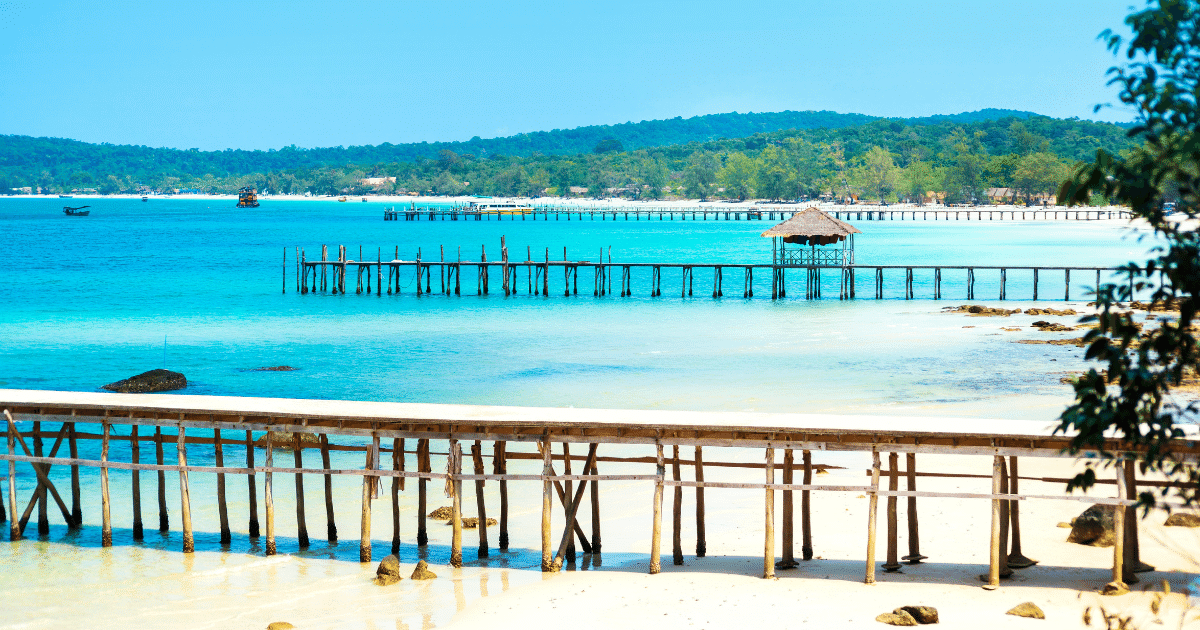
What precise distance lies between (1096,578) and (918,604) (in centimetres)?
158

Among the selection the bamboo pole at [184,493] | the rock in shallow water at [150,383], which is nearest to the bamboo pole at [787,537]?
the bamboo pole at [184,493]

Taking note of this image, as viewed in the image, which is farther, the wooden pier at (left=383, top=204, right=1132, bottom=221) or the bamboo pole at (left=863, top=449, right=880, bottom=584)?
the wooden pier at (left=383, top=204, right=1132, bottom=221)

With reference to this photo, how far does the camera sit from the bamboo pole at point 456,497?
9648mm

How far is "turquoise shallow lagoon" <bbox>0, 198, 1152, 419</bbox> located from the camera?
21.6 m

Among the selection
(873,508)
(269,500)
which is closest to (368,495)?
(269,500)

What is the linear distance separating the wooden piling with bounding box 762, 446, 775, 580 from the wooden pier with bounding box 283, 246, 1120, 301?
27942mm

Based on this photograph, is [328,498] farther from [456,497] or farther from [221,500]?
[456,497]

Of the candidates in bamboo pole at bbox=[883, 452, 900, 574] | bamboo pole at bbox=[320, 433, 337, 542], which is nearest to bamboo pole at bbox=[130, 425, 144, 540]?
bamboo pole at bbox=[320, 433, 337, 542]

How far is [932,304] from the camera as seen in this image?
4000 centimetres

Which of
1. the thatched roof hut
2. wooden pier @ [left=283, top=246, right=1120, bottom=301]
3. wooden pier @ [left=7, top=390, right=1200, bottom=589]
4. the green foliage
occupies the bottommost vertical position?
wooden pier @ [left=283, top=246, right=1120, bottom=301]

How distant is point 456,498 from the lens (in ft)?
32.0

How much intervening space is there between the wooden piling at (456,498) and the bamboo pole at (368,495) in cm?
66

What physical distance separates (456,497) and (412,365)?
1705 cm

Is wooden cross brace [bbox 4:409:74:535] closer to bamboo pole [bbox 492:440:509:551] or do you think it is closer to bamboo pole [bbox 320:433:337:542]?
bamboo pole [bbox 320:433:337:542]
